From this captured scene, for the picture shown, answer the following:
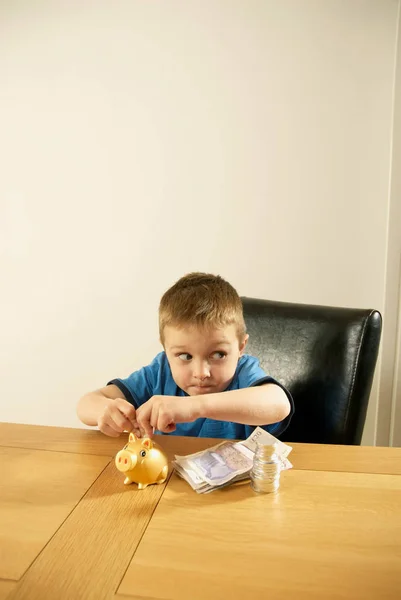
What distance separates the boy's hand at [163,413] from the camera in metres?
1.01

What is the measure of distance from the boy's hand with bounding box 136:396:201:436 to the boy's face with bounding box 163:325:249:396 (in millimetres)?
204

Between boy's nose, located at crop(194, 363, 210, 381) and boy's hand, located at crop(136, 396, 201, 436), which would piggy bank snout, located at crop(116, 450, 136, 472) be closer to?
Answer: boy's hand, located at crop(136, 396, 201, 436)

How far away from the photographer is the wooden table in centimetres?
67

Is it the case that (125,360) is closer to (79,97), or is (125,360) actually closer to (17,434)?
(79,97)

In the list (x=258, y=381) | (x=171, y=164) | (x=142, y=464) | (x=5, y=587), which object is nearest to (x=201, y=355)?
(x=258, y=381)

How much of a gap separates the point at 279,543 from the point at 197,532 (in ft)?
0.39

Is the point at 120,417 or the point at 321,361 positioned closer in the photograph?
the point at 120,417

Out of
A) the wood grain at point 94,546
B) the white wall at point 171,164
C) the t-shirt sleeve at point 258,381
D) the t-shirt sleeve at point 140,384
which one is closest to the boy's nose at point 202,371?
the t-shirt sleeve at point 258,381

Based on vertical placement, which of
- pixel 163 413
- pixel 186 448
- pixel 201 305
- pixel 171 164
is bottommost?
pixel 186 448

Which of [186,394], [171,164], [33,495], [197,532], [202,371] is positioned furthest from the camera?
[171,164]


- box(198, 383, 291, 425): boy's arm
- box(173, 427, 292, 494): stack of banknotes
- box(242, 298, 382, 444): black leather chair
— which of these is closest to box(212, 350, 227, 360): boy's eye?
box(198, 383, 291, 425): boy's arm

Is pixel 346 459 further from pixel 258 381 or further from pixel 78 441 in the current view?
pixel 78 441

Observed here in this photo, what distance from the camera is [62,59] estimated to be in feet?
8.19

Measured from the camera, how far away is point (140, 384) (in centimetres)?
142
